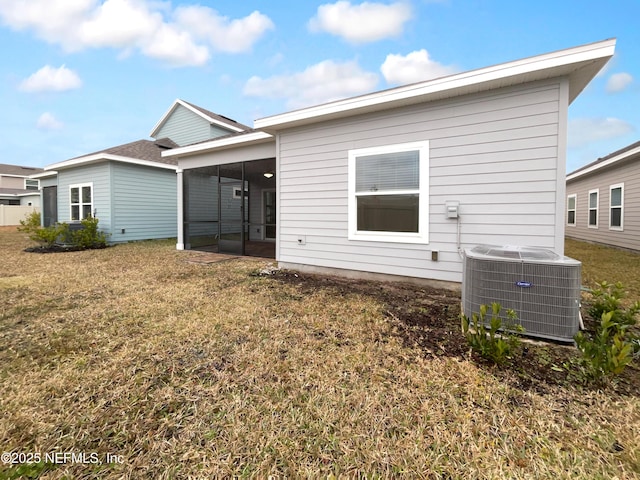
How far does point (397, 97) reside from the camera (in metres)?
4.27

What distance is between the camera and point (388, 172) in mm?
4656

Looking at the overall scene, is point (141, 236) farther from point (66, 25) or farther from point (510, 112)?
point (510, 112)

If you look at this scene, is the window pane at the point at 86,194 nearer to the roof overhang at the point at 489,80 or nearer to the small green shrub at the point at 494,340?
the roof overhang at the point at 489,80

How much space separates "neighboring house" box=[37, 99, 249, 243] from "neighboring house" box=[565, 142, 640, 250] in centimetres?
1510

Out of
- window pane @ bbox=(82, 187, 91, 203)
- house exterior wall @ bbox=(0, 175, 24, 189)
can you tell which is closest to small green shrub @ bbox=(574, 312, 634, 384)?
window pane @ bbox=(82, 187, 91, 203)

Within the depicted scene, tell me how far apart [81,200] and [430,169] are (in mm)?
12579

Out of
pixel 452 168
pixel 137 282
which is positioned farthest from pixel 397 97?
pixel 137 282

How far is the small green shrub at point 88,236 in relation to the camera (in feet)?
29.8

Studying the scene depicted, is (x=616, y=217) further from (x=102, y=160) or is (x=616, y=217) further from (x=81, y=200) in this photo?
(x=81, y=200)

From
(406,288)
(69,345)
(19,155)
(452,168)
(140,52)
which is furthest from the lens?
(19,155)

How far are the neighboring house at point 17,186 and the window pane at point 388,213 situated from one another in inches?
1105

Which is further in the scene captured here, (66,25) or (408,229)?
(66,25)

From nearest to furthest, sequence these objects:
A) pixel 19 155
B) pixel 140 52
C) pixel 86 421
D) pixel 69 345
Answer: pixel 86 421
pixel 69 345
pixel 140 52
pixel 19 155

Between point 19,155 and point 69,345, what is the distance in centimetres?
4845
